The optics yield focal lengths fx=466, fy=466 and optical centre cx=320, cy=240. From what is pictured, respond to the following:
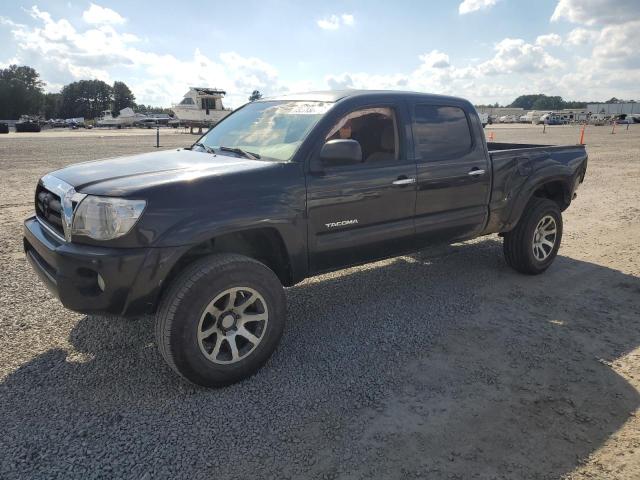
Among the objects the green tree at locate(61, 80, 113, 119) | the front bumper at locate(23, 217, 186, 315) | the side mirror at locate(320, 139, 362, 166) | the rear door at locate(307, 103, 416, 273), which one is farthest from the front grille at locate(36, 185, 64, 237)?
the green tree at locate(61, 80, 113, 119)

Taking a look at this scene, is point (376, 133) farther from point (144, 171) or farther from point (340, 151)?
point (144, 171)

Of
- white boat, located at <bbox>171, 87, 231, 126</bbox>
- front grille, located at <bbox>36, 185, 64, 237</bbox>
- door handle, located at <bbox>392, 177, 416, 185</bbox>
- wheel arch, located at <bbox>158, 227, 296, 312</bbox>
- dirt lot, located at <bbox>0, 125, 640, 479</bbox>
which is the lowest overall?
dirt lot, located at <bbox>0, 125, 640, 479</bbox>

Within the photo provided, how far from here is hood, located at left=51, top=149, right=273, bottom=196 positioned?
2.89 metres

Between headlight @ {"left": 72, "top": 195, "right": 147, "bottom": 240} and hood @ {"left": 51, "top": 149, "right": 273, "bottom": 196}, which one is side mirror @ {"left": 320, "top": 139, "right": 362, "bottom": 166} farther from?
headlight @ {"left": 72, "top": 195, "right": 147, "bottom": 240}

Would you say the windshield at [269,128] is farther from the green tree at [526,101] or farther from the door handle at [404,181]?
the green tree at [526,101]

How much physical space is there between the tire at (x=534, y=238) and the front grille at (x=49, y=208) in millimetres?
4324

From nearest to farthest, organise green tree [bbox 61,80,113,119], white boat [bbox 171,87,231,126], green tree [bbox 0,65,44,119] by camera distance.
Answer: white boat [bbox 171,87,231,126]
green tree [bbox 0,65,44,119]
green tree [bbox 61,80,113,119]

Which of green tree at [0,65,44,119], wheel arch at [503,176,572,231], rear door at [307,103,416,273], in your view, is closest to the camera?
rear door at [307,103,416,273]

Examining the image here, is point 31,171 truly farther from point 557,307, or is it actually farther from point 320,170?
point 557,307

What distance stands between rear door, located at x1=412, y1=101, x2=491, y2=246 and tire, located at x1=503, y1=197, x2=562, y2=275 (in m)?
0.65

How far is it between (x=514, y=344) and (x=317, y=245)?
1.74 meters

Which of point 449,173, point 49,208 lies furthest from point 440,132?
point 49,208

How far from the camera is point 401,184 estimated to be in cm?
392

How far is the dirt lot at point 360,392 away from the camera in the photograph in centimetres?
244
